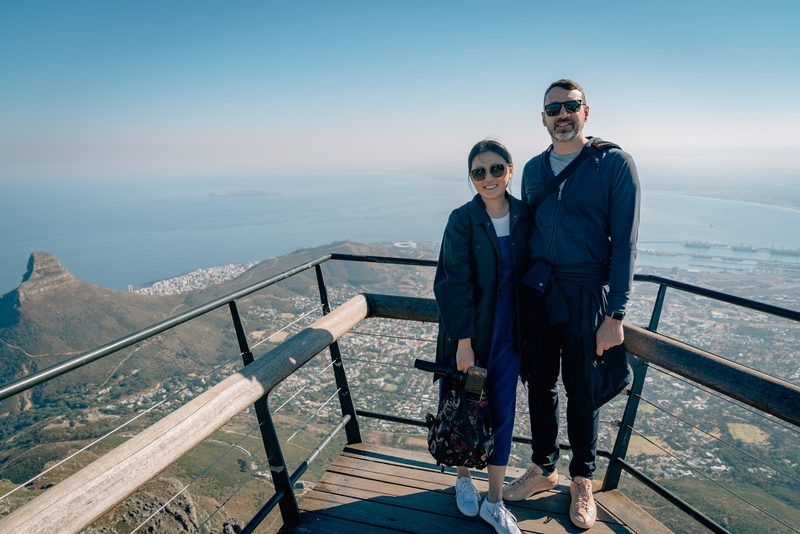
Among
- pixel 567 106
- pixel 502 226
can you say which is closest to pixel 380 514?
pixel 502 226

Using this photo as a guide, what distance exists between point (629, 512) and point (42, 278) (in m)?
73.7

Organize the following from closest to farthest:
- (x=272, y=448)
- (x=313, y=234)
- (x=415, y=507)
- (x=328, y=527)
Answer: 1. (x=272, y=448)
2. (x=328, y=527)
3. (x=415, y=507)
4. (x=313, y=234)

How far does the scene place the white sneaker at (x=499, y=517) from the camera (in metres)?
2.35

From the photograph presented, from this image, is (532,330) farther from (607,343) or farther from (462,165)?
(462,165)

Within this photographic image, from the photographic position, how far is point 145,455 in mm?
1445

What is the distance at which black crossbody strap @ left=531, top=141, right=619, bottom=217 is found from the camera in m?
2.16

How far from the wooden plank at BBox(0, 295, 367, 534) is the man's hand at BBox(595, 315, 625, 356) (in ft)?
5.14

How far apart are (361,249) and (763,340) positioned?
3330cm

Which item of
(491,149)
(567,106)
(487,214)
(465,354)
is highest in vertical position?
(567,106)

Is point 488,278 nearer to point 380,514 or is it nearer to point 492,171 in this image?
point 492,171

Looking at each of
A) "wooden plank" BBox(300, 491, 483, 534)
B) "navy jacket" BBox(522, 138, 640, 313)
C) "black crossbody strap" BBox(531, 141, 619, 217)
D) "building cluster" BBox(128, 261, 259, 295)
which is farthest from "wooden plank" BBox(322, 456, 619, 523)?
"building cluster" BBox(128, 261, 259, 295)

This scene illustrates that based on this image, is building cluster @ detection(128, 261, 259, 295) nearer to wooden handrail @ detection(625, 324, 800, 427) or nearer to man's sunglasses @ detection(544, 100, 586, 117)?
man's sunglasses @ detection(544, 100, 586, 117)

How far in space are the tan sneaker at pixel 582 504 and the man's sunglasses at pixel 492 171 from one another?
187 centimetres

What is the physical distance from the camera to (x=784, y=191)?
85.2m
